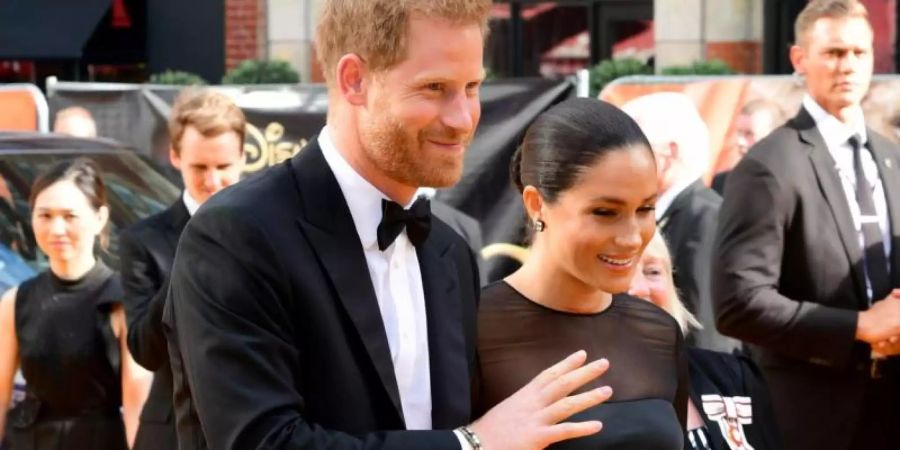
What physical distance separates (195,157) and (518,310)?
2243 millimetres

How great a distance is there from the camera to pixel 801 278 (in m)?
5.58

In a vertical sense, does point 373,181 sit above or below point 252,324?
above

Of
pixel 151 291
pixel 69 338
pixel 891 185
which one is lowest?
pixel 69 338

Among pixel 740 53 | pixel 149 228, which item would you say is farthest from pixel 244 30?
pixel 149 228

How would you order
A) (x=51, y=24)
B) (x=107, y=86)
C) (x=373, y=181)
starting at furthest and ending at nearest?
(x=51, y=24), (x=107, y=86), (x=373, y=181)

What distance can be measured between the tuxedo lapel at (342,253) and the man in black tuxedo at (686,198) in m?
3.88

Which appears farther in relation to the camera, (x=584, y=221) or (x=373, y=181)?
(x=584, y=221)

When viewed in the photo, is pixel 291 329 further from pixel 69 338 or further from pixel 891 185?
pixel 69 338

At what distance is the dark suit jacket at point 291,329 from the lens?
2.49m

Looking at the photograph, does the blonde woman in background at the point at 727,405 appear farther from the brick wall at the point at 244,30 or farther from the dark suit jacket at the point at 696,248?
the brick wall at the point at 244,30

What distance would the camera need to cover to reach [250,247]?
2543 millimetres

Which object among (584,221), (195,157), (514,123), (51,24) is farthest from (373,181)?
(51,24)

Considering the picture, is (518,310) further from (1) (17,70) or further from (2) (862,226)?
(1) (17,70)

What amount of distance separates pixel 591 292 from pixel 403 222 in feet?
3.70
